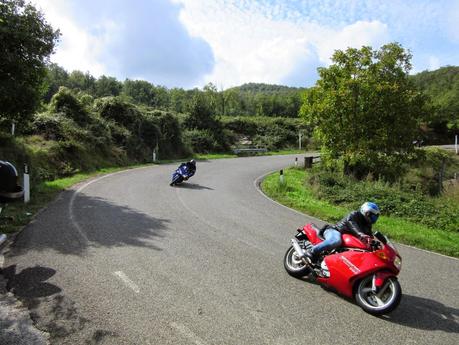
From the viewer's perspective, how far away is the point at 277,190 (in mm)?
18281

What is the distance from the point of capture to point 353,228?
6.36 meters

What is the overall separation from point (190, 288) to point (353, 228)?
2.79 meters

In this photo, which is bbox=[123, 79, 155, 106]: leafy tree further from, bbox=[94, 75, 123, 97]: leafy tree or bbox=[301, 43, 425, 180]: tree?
bbox=[301, 43, 425, 180]: tree

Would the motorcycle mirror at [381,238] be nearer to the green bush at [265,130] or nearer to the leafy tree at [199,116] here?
the leafy tree at [199,116]

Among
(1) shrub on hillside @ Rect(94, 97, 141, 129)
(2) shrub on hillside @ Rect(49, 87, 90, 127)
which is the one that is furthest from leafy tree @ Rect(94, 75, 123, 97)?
(2) shrub on hillside @ Rect(49, 87, 90, 127)

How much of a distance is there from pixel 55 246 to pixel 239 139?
4548 cm

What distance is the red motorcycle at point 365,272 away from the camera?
18.9 feet

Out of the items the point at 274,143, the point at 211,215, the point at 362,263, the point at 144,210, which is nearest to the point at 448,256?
the point at 362,263

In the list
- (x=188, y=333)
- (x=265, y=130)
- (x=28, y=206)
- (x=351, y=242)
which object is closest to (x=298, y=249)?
(x=351, y=242)

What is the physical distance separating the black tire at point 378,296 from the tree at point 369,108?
15.2 m

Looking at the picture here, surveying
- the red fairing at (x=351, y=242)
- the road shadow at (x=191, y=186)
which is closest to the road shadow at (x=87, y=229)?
the red fairing at (x=351, y=242)

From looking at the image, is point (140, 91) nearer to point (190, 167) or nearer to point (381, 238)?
point (190, 167)

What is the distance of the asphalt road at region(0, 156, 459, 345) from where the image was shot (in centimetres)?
491

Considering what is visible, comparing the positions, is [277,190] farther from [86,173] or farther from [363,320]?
[363,320]
